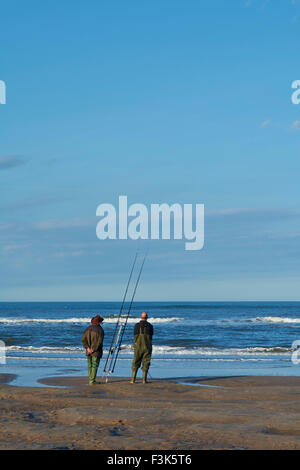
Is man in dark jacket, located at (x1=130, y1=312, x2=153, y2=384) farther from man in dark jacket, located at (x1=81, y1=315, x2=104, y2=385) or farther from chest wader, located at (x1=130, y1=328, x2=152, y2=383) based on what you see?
man in dark jacket, located at (x1=81, y1=315, x2=104, y2=385)

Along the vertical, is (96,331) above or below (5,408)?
above

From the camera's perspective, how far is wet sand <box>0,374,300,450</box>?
746 centimetres

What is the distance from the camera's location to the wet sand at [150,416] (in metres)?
7.46

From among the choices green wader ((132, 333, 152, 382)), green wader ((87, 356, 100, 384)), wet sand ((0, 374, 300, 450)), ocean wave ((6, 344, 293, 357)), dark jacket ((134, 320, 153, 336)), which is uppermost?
dark jacket ((134, 320, 153, 336))

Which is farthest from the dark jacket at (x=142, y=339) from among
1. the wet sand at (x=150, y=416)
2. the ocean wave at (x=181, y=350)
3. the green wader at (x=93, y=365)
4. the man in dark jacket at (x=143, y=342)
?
the ocean wave at (x=181, y=350)

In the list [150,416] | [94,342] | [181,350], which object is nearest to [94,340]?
A: [94,342]

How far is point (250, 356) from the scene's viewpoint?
24.4m

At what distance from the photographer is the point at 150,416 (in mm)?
9375

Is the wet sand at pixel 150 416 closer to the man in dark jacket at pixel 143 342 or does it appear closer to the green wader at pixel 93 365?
the green wader at pixel 93 365

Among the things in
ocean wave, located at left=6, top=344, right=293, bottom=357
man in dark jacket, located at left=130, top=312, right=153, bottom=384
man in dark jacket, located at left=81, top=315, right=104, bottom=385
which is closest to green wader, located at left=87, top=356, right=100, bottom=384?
man in dark jacket, located at left=81, top=315, right=104, bottom=385

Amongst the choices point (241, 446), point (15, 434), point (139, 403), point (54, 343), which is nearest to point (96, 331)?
point (139, 403)
